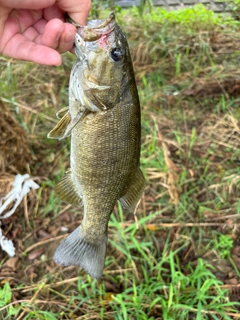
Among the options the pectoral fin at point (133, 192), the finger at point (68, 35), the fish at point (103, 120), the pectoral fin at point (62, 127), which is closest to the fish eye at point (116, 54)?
the fish at point (103, 120)

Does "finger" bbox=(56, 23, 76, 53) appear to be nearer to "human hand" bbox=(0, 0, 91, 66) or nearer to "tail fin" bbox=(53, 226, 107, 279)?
"human hand" bbox=(0, 0, 91, 66)

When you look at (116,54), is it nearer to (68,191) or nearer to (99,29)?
(99,29)

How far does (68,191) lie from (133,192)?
34cm

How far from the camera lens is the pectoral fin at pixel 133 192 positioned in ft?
6.21

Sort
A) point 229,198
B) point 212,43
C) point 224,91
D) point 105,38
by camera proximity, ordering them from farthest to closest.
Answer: point 212,43
point 224,91
point 229,198
point 105,38

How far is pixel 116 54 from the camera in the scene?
5.61ft

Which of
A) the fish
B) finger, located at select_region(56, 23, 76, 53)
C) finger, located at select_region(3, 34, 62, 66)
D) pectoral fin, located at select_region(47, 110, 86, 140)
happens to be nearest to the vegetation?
the fish

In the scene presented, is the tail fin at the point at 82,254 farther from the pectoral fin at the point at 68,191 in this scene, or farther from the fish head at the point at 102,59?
the fish head at the point at 102,59

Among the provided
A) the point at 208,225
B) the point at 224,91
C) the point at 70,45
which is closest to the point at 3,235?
the point at 208,225

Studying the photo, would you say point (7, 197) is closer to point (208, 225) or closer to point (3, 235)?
point (3, 235)

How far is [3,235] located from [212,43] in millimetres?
3406

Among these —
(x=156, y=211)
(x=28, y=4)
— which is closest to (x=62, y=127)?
(x=28, y=4)

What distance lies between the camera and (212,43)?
4906 mm

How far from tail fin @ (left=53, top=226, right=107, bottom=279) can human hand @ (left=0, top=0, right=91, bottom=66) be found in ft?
2.97
